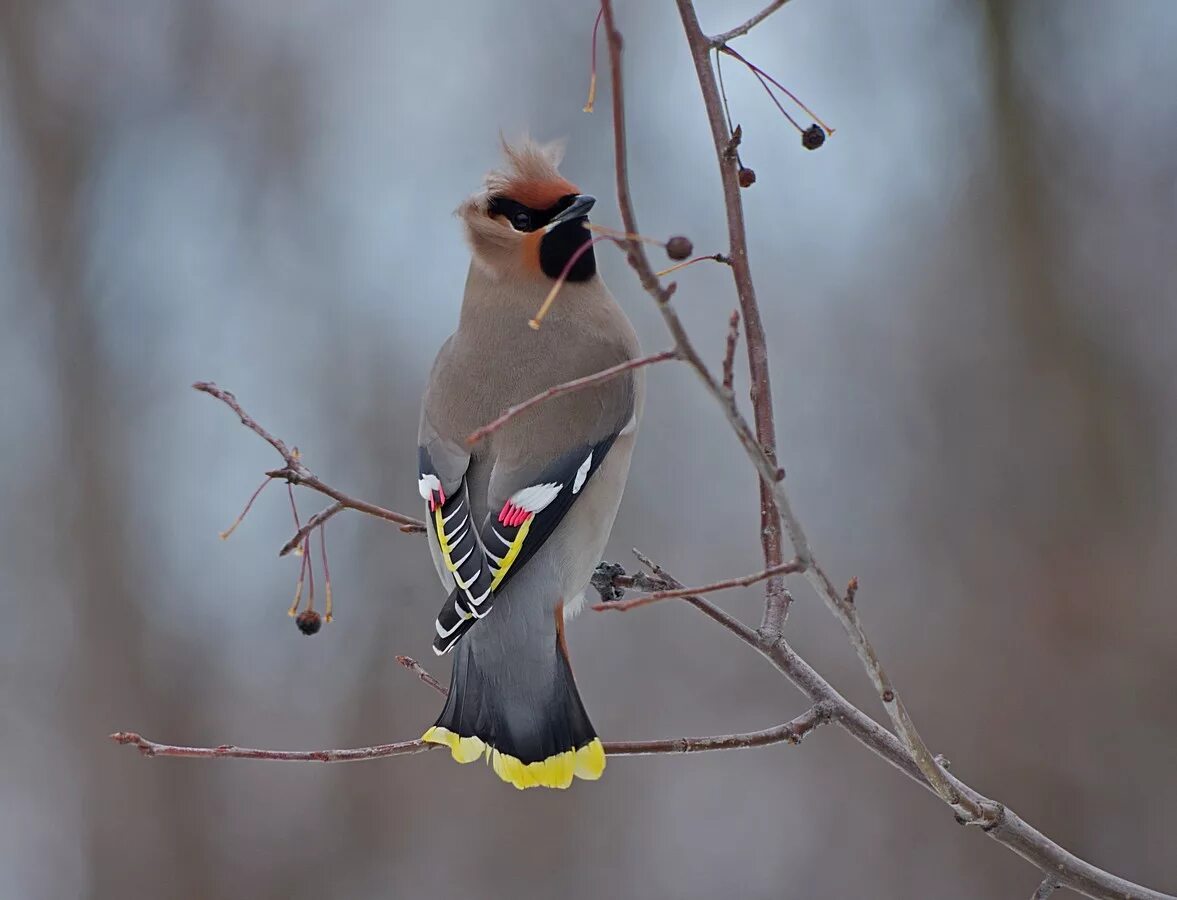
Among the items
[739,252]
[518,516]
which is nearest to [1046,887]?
[739,252]

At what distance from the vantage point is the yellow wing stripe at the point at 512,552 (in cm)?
244

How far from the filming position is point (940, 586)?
19.4 feet

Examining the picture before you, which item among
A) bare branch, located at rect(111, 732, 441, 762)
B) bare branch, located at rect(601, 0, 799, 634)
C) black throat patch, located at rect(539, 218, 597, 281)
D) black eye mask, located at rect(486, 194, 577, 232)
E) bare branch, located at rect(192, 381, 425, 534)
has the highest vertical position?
black eye mask, located at rect(486, 194, 577, 232)

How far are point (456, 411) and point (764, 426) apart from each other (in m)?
1.05

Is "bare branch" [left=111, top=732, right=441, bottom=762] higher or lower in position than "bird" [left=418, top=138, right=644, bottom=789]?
lower

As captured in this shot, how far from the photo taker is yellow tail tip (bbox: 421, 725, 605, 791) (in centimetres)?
235

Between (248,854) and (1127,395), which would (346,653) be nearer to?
(248,854)

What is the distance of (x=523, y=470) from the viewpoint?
2635 millimetres

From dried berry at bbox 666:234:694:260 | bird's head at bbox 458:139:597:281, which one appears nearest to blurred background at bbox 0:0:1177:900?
bird's head at bbox 458:139:597:281

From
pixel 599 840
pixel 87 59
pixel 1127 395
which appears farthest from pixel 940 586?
pixel 87 59

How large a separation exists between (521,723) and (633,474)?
3835 mm

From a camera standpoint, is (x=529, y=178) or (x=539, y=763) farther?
(x=529, y=178)

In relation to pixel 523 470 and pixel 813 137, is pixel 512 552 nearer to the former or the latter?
pixel 523 470

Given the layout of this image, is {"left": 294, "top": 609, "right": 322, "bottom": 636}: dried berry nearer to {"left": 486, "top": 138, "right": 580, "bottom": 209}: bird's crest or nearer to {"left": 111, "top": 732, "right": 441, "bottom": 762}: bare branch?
{"left": 111, "top": 732, "right": 441, "bottom": 762}: bare branch
